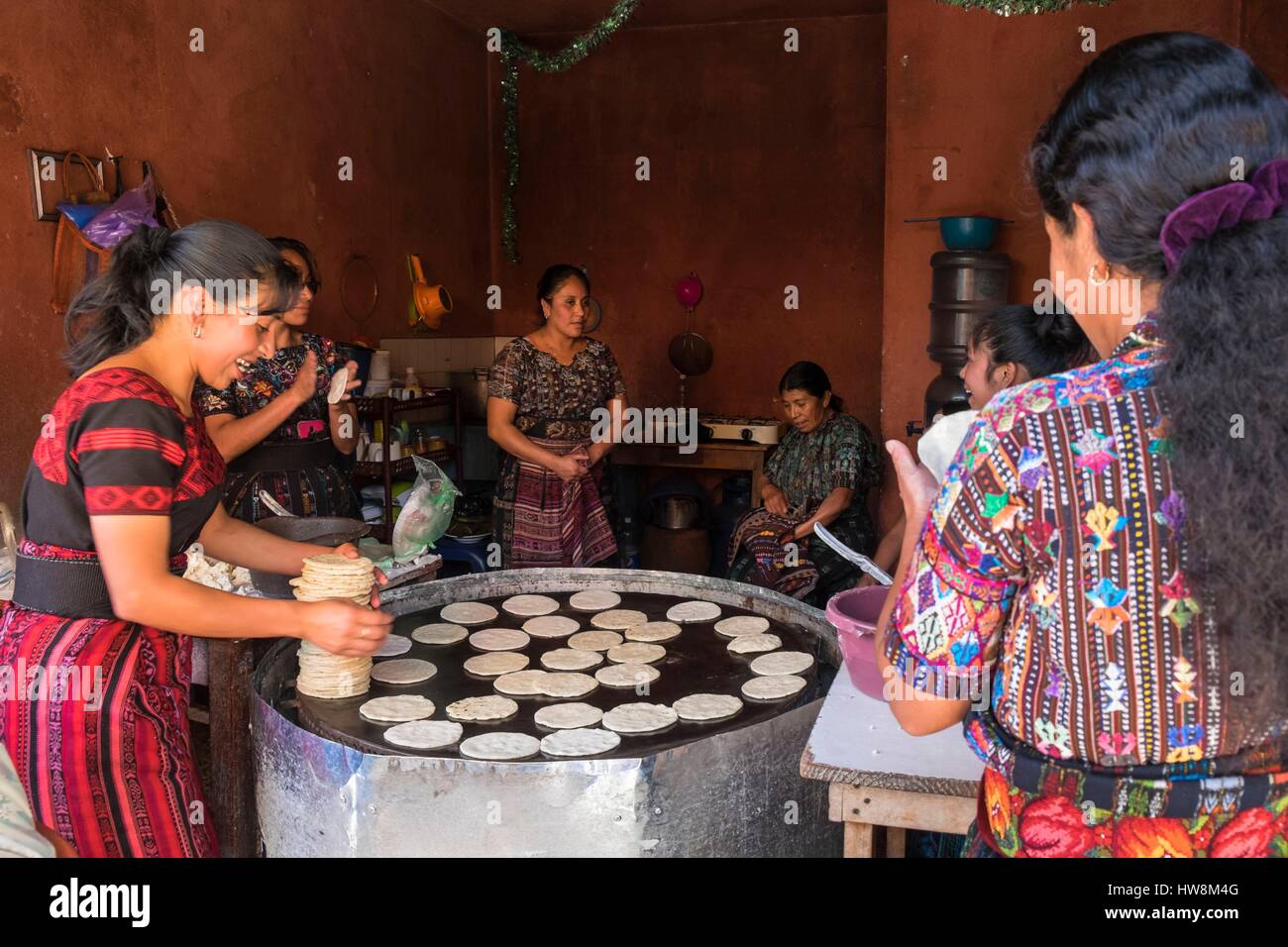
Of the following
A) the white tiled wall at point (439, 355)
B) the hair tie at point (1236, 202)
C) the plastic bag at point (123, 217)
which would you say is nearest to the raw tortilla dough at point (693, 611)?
the hair tie at point (1236, 202)

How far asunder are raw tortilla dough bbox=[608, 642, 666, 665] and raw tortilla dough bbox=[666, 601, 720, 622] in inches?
8.2

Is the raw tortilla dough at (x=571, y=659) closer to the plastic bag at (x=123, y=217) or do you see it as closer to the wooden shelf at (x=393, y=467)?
the plastic bag at (x=123, y=217)

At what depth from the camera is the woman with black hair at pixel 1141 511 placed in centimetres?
93

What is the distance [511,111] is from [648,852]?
590 cm

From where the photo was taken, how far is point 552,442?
4.06 meters

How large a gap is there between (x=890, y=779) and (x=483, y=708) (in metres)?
0.95

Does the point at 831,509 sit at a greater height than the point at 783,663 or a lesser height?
greater

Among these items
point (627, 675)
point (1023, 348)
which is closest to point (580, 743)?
point (627, 675)

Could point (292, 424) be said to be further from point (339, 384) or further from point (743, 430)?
point (743, 430)

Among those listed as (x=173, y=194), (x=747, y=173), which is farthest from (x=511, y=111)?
(x=173, y=194)

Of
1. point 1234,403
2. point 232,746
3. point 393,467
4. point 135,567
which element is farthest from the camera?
point 393,467

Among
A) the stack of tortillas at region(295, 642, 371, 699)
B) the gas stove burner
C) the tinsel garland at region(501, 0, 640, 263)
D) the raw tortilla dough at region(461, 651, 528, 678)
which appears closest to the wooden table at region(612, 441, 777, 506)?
the gas stove burner

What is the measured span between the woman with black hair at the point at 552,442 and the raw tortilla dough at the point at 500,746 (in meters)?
1.88

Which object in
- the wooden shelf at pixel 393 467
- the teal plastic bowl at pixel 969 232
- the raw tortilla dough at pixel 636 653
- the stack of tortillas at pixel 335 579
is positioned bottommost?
the raw tortilla dough at pixel 636 653
